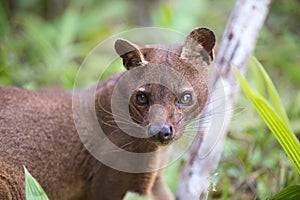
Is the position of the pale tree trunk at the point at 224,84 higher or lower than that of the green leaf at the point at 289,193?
higher

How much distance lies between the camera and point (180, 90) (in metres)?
4.12

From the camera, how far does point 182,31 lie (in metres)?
8.16

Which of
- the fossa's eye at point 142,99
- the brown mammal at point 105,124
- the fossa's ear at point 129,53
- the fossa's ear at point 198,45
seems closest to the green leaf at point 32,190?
the brown mammal at point 105,124

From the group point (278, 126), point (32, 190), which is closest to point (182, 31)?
point (278, 126)

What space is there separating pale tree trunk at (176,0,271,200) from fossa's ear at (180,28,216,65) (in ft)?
1.78

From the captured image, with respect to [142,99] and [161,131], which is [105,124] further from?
[161,131]

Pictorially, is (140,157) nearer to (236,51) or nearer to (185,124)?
(185,124)

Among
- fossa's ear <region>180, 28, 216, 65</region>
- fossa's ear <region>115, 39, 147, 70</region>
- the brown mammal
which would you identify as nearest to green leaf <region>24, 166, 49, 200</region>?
the brown mammal

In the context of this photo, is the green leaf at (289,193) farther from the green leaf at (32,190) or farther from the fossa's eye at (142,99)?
the green leaf at (32,190)

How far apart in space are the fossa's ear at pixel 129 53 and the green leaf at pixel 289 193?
3.71ft

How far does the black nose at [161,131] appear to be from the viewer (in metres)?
3.88

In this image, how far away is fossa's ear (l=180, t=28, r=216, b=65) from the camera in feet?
13.8

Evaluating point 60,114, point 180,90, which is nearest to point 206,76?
point 180,90

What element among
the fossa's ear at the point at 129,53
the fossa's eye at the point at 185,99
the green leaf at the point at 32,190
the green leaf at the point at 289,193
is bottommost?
the green leaf at the point at 289,193
